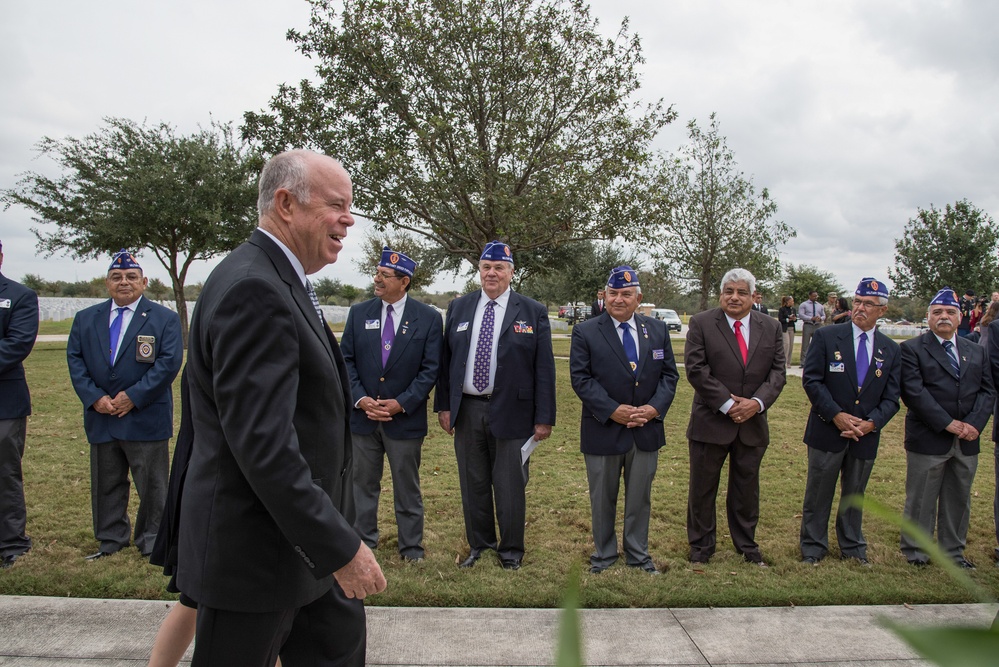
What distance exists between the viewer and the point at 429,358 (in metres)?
5.66

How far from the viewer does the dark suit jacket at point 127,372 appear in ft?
17.1

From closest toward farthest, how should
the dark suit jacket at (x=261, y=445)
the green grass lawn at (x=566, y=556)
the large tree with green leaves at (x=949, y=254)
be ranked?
the dark suit jacket at (x=261, y=445)
the green grass lawn at (x=566, y=556)
the large tree with green leaves at (x=949, y=254)

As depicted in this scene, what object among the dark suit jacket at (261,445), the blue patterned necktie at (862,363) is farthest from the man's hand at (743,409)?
the dark suit jacket at (261,445)

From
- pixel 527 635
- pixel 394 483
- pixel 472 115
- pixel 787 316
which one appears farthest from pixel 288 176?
pixel 787 316

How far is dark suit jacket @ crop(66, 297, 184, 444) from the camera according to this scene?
5227 millimetres

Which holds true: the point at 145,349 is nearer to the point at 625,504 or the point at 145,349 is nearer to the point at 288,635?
the point at 288,635

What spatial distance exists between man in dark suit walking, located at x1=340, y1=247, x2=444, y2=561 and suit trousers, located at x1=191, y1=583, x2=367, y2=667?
2.82m

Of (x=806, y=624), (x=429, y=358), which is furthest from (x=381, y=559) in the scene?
(x=806, y=624)

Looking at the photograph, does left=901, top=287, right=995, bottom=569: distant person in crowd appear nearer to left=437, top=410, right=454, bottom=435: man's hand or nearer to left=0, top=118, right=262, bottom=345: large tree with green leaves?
left=437, top=410, right=454, bottom=435: man's hand

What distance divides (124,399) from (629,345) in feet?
12.2

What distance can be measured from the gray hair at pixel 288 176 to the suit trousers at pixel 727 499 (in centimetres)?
411

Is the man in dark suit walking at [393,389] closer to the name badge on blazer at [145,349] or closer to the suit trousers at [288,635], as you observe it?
the name badge on blazer at [145,349]

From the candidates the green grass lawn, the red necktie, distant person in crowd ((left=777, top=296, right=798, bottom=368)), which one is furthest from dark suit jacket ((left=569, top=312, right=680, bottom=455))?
distant person in crowd ((left=777, top=296, right=798, bottom=368))

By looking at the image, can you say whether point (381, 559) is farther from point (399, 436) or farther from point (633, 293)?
point (633, 293)
